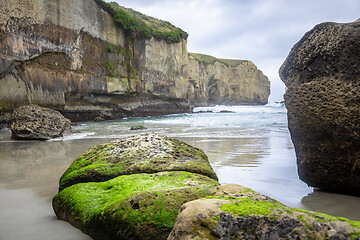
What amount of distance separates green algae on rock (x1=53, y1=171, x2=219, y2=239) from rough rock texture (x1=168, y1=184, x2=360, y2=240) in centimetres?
38

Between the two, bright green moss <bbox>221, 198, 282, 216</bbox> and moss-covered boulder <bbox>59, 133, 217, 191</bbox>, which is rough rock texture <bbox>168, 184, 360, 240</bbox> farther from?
moss-covered boulder <bbox>59, 133, 217, 191</bbox>

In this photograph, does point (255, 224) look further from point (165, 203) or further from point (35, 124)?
point (35, 124)

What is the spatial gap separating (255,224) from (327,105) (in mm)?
2259

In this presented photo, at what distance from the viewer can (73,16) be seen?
17.5 metres

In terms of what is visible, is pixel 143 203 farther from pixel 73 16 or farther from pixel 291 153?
pixel 73 16

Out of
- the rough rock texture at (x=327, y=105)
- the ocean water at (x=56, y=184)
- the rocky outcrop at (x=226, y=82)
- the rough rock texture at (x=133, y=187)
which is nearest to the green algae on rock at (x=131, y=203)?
the rough rock texture at (x=133, y=187)

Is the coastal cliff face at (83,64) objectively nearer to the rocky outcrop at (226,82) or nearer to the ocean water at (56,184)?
the ocean water at (56,184)

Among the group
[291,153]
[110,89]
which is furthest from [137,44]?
[291,153]

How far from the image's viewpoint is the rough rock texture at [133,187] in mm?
1882

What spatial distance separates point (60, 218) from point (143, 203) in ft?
3.61

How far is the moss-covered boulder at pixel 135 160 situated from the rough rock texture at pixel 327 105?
1.27 meters

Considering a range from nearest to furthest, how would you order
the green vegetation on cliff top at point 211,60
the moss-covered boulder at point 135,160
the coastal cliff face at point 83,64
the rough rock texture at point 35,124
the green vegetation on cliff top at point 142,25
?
the moss-covered boulder at point 135,160, the rough rock texture at point 35,124, the coastal cliff face at point 83,64, the green vegetation on cliff top at point 142,25, the green vegetation on cliff top at point 211,60

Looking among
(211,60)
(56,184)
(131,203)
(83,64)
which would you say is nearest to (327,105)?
(131,203)

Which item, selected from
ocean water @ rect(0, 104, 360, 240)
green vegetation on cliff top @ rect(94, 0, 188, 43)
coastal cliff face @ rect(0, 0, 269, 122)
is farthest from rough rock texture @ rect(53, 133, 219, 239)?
green vegetation on cliff top @ rect(94, 0, 188, 43)
